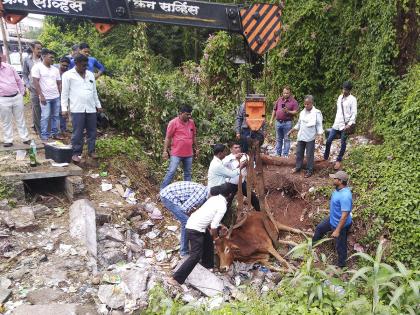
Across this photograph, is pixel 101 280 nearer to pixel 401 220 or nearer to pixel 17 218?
pixel 17 218

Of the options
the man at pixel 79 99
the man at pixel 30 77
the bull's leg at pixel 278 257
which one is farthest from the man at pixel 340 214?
the man at pixel 30 77

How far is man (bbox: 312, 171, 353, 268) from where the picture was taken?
199 inches

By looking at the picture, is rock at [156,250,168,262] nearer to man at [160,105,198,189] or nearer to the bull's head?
the bull's head

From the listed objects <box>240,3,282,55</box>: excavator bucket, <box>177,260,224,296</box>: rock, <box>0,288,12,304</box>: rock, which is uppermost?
<box>240,3,282,55</box>: excavator bucket

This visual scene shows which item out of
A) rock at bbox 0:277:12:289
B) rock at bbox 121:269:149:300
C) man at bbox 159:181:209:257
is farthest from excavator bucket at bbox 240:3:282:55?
rock at bbox 0:277:12:289

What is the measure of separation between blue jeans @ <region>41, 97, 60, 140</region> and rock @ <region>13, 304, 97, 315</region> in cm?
361

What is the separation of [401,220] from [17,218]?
5278mm

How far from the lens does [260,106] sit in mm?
4910

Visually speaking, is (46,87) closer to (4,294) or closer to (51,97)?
(51,97)

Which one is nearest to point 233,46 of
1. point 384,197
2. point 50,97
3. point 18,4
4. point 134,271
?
point 50,97

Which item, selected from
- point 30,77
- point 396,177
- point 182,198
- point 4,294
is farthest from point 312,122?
point 4,294

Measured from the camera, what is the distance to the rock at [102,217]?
5558 millimetres

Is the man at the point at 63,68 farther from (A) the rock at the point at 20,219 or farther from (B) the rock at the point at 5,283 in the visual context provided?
(B) the rock at the point at 5,283

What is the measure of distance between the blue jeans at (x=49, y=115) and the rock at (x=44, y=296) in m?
3.32
